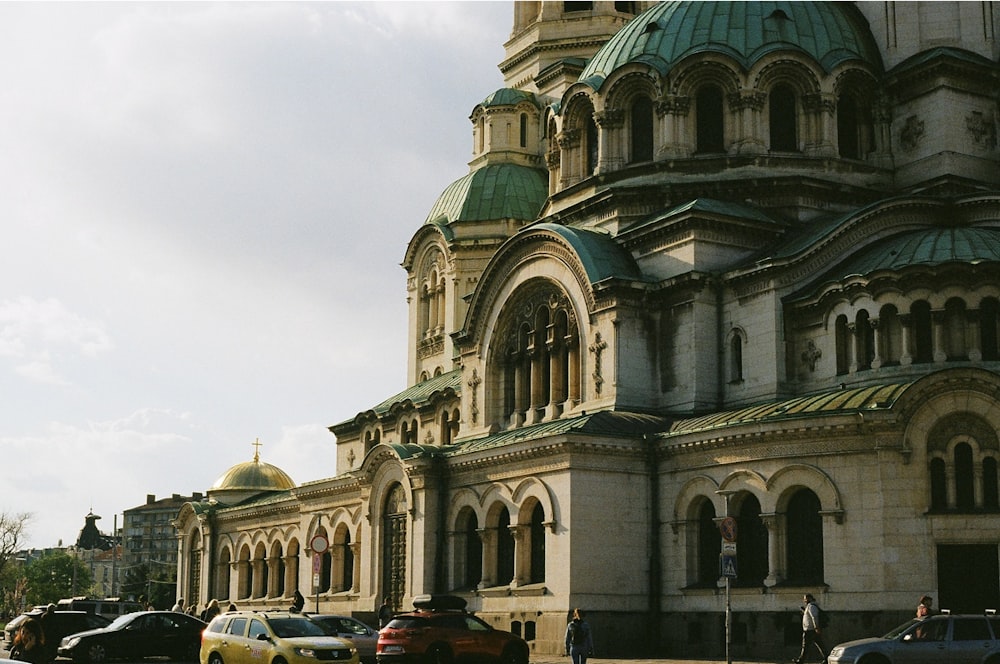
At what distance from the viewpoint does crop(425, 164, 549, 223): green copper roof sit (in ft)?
200

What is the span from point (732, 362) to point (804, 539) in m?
7.06

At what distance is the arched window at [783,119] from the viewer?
45562 millimetres

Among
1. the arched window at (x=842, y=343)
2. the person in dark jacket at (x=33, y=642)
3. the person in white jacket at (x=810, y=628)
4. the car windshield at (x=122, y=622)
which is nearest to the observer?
the person in dark jacket at (x=33, y=642)

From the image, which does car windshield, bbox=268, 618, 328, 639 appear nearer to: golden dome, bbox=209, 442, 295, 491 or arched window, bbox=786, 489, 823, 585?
arched window, bbox=786, 489, 823, 585

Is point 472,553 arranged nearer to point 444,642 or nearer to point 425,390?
point 444,642

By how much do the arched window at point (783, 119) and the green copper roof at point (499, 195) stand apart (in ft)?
53.6

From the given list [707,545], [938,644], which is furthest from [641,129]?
[938,644]

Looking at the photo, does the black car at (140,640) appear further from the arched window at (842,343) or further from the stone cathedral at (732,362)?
the arched window at (842,343)

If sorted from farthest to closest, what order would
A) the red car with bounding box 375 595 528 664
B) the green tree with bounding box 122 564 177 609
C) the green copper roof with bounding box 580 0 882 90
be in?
the green tree with bounding box 122 564 177 609
the green copper roof with bounding box 580 0 882 90
the red car with bounding box 375 595 528 664

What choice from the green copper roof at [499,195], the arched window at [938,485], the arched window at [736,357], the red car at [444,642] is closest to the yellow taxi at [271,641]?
the red car at [444,642]

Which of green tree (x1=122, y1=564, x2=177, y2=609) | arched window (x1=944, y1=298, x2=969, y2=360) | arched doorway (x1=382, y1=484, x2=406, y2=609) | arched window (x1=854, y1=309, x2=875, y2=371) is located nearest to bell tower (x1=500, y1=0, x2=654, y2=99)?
arched doorway (x1=382, y1=484, x2=406, y2=609)

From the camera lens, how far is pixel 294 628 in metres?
28.3

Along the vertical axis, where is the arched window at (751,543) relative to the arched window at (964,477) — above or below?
below

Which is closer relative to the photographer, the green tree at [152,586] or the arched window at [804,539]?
the arched window at [804,539]
